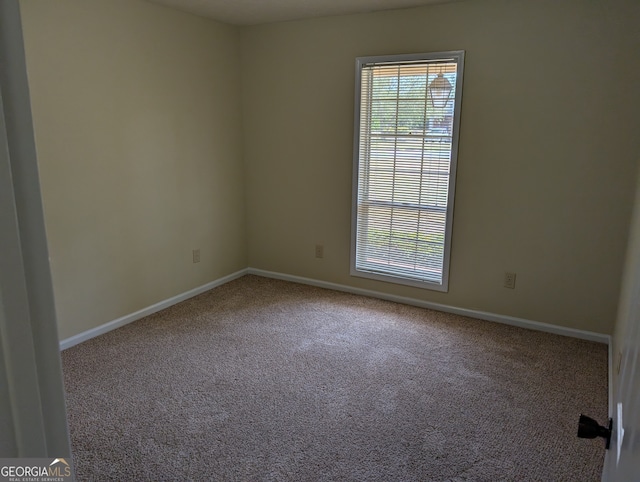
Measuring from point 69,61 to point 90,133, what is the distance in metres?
0.46

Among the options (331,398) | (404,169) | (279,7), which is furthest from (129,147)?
(331,398)

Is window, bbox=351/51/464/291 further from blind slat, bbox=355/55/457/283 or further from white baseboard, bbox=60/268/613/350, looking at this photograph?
white baseboard, bbox=60/268/613/350

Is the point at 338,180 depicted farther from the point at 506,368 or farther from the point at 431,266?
the point at 506,368

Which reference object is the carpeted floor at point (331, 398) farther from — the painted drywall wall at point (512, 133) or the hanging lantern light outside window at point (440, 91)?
the hanging lantern light outside window at point (440, 91)

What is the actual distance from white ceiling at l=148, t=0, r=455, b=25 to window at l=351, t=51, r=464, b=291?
38cm

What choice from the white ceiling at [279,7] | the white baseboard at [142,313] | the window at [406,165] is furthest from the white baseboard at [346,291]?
the white ceiling at [279,7]

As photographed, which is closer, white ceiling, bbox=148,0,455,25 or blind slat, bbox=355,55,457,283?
white ceiling, bbox=148,0,455,25

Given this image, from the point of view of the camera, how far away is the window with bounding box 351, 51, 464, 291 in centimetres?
348

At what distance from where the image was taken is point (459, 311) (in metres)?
3.72

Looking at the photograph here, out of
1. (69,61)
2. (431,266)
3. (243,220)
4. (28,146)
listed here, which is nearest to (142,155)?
(69,61)

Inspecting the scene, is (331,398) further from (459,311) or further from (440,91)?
(440,91)

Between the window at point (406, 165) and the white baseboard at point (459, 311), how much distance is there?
163mm

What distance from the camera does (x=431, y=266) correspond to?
3787 millimetres

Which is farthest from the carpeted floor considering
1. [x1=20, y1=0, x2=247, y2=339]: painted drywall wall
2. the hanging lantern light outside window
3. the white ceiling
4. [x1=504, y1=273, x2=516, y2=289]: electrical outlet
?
the white ceiling
